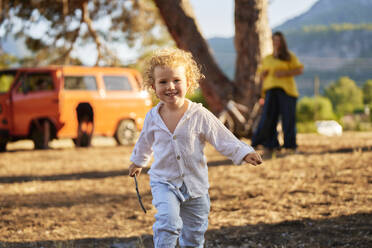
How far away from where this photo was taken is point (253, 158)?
8.33 ft

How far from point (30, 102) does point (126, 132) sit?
241 cm

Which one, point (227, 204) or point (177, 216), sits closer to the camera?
point (177, 216)

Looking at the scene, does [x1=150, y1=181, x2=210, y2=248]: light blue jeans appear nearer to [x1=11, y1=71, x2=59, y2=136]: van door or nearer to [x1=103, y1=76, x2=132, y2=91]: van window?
[x1=11, y1=71, x2=59, y2=136]: van door

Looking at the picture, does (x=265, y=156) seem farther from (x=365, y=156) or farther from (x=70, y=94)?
(x=70, y=94)

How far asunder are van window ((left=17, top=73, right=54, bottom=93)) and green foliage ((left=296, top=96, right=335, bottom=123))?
1104 centimetres

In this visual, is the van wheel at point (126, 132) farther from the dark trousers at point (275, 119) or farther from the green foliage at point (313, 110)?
the green foliage at point (313, 110)

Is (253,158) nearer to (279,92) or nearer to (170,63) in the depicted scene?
(170,63)

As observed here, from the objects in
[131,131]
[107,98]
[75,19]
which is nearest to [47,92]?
[107,98]

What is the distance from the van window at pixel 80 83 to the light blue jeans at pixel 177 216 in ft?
27.0

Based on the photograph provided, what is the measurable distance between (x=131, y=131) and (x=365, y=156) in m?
A: 6.11

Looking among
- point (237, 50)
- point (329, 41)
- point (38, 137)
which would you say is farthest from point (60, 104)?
point (329, 41)

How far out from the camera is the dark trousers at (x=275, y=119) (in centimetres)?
727

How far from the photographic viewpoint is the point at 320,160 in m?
6.74

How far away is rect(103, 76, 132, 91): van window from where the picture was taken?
11180 mm
